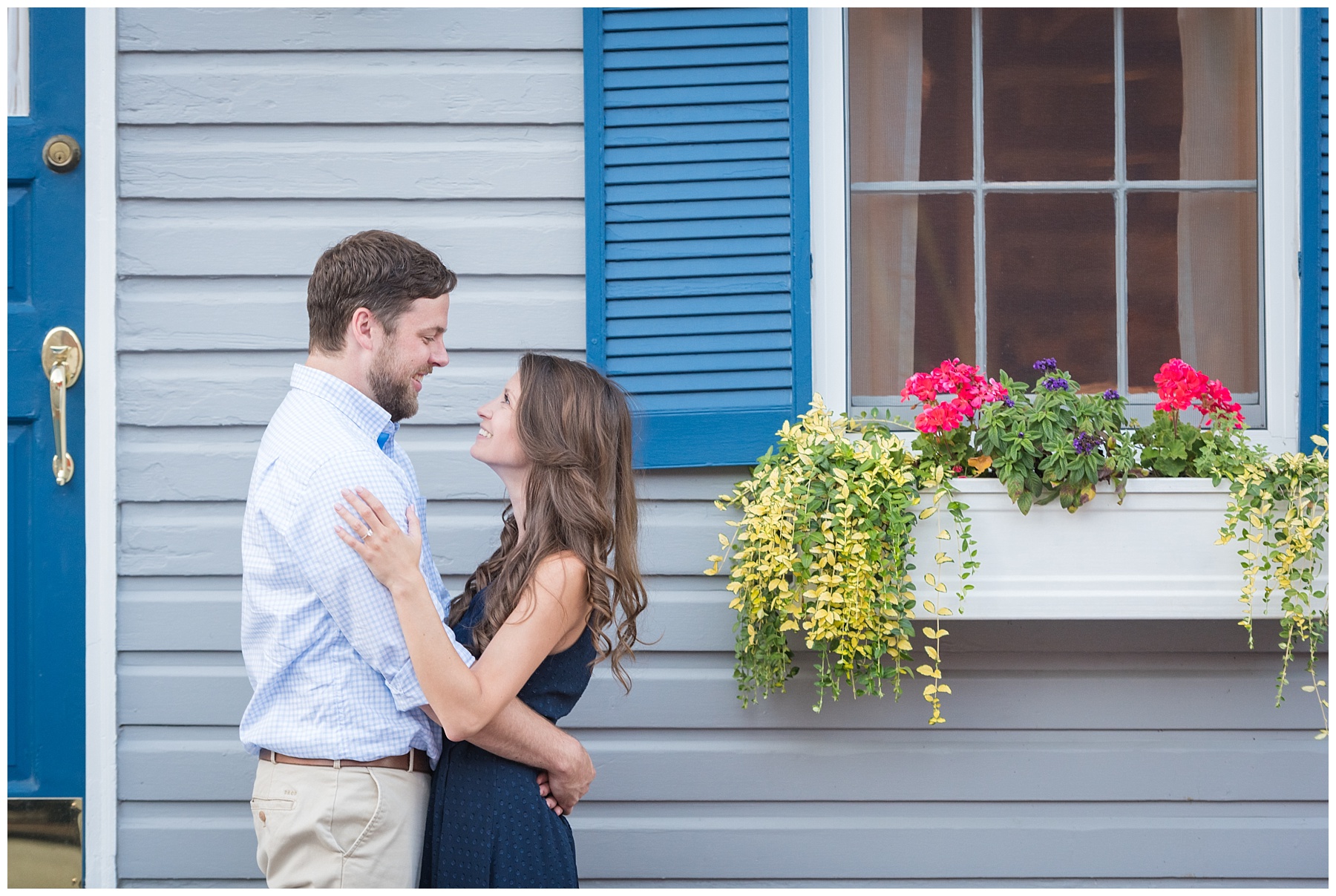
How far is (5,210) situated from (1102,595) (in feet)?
8.30

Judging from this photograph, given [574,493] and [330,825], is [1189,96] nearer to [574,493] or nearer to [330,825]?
[574,493]

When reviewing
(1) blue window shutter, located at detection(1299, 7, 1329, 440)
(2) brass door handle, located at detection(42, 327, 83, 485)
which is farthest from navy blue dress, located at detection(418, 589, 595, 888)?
(1) blue window shutter, located at detection(1299, 7, 1329, 440)

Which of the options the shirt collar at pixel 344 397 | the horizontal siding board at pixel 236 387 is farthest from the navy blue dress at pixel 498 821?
the horizontal siding board at pixel 236 387

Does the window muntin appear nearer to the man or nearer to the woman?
the woman

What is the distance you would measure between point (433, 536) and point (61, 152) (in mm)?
1217

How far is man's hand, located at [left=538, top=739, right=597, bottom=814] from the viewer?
5.37 feet

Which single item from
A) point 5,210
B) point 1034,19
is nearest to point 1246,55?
point 1034,19

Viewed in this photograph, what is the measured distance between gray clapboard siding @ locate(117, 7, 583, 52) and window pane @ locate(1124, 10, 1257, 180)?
136 centimetres

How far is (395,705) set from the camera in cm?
154

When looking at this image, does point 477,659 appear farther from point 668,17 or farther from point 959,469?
point 668,17

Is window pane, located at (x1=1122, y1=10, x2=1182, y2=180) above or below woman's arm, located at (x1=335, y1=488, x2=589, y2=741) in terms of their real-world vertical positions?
above

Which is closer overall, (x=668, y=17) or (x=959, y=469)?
(x=959, y=469)

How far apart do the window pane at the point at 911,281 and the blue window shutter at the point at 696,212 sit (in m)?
0.22

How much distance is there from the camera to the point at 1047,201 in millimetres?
2434
